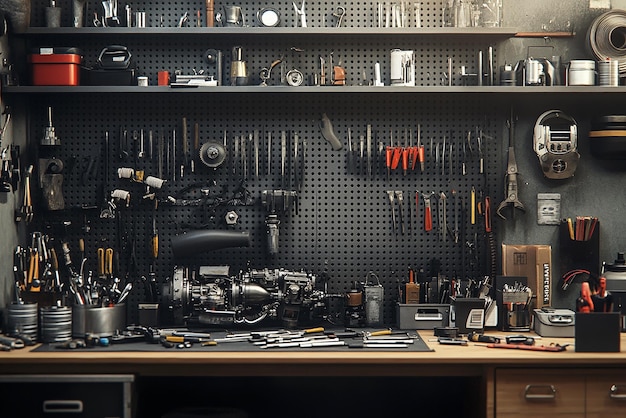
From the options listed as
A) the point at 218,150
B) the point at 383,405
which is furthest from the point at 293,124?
the point at 383,405

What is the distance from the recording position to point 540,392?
3148 millimetres

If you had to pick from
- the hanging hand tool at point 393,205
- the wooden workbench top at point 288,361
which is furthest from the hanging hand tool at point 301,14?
the wooden workbench top at point 288,361

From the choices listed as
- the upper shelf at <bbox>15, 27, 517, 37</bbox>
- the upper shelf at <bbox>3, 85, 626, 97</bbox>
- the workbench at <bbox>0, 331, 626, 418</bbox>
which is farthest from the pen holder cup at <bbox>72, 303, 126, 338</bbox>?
the upper shelf at <bbox>15, 27, 517, 37</bbox>

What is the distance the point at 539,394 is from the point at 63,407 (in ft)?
5.85

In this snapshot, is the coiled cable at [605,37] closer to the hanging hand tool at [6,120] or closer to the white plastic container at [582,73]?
the white plastic container at [582,73]

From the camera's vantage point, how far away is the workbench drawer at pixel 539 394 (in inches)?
123

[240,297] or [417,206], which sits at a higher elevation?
[417,206]

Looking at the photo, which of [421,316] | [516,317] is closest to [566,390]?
[516,317]

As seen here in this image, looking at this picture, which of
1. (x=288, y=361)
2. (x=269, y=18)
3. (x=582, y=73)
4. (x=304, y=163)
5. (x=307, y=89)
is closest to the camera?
(x=288, y=361)

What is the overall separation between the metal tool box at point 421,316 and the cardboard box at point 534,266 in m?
0.37

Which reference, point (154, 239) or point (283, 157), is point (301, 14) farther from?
point (154, 239)

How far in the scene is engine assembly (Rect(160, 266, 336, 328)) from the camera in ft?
12.1

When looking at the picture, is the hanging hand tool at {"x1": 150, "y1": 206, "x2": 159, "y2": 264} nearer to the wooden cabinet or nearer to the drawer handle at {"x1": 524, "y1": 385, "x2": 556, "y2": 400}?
the wooden cabinet

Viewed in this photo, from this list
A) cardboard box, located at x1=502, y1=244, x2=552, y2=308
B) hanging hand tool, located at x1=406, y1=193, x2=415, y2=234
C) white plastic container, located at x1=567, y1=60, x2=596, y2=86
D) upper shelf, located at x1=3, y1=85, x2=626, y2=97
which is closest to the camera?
upper shelf, located at x1=3, y1=85, x2=626, y2=97
